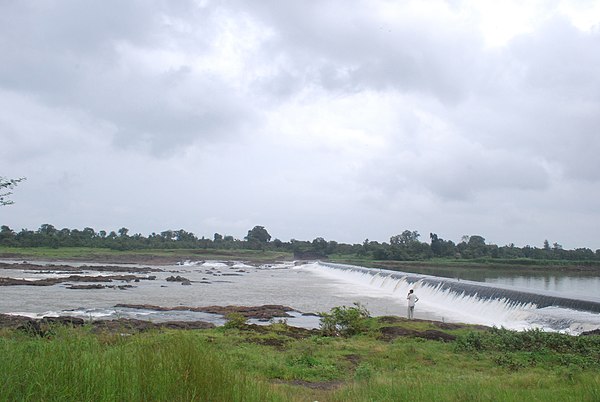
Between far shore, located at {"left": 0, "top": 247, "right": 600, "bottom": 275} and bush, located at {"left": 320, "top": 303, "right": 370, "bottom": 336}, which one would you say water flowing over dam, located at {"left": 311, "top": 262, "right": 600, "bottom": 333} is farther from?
far shore, located at {"left": 0, "top": 247, "right": 600, "bottom": 275}

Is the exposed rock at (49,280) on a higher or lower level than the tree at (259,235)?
lower

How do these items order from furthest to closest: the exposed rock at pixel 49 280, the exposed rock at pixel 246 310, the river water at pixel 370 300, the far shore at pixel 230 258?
the far shore at pixel 230 258 → the exposed rock at pixel 49 280 → the exposed rock at pixel 246 310 → the river water at pixel 370 300

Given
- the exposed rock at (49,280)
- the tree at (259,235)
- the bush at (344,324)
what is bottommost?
the exposed rock at (49,280)

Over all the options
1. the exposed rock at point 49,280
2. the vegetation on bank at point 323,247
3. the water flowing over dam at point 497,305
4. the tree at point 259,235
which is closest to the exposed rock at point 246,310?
the water flowing over dam at point 497,305

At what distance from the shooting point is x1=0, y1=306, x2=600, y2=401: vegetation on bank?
6035 millimetres

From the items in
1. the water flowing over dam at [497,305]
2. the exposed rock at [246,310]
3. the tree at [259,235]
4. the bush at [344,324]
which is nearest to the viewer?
the bush at [344,324]

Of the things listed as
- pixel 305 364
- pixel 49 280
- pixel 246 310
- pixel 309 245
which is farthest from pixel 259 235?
pixel 305 364

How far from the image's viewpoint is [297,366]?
1310 centimetres

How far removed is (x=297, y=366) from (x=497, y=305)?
66.8 feet

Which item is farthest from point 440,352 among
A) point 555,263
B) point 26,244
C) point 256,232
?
point 256,232

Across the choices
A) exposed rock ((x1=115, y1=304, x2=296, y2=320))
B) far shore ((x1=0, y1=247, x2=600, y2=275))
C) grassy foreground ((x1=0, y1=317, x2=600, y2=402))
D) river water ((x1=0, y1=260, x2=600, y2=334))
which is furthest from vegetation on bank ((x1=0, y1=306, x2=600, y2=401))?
far shore ((x1=0, y1=247, x2=600, y2=275))

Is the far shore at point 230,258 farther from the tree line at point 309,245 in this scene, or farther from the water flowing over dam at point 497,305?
the water flowing over dam at point 497,305

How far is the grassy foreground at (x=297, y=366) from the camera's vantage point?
600 centimetres

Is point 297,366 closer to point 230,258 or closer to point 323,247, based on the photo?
point 230,258
